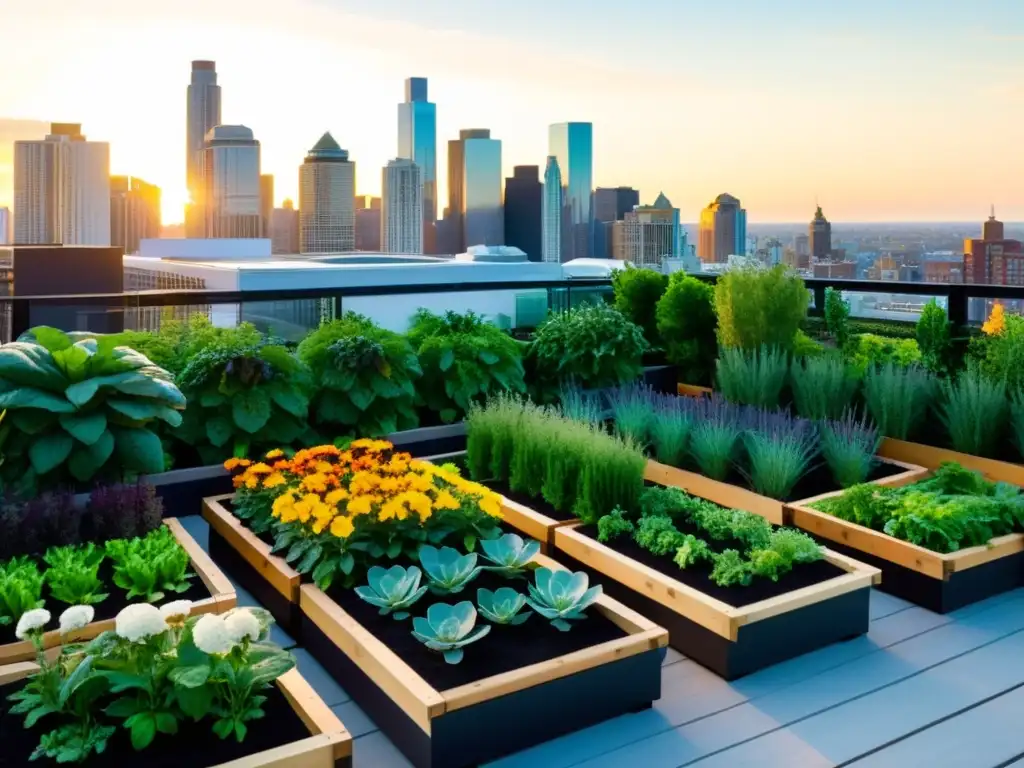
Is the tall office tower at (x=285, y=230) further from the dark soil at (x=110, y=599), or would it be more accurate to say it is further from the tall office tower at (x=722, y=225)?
the dark soil at (x=110, y=599)

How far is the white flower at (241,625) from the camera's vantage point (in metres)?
1.90

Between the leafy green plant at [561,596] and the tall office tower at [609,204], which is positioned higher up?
the tall office tower at [609,204]

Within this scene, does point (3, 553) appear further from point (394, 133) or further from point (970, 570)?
point (394, 133)

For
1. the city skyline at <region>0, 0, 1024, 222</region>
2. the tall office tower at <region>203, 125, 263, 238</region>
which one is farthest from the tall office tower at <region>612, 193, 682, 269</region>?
the tall office tower at <region>203, 125, 263, 238</region>

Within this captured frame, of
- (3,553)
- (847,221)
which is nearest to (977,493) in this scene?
(3,553)

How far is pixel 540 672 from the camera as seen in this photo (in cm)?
216

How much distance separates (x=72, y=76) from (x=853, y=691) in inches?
628

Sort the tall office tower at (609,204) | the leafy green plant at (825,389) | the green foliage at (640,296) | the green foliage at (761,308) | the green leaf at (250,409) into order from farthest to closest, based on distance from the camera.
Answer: the tall office tower at (609,204) < the green foliage at (640,296) < the green foliage at (761,308) < the leafy green plant at (825,389) < the green leaf at (250,409)

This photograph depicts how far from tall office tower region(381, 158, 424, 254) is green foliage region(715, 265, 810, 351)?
3542 cm

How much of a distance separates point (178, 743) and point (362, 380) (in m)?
2.86

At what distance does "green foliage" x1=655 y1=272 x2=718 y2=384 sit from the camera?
632 cm

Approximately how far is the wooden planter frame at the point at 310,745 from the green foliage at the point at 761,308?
13.9ft

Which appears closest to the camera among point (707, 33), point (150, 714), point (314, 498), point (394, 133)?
point (150, 714)

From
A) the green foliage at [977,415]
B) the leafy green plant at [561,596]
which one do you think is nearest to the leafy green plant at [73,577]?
the leafy green plant at [561,596]
